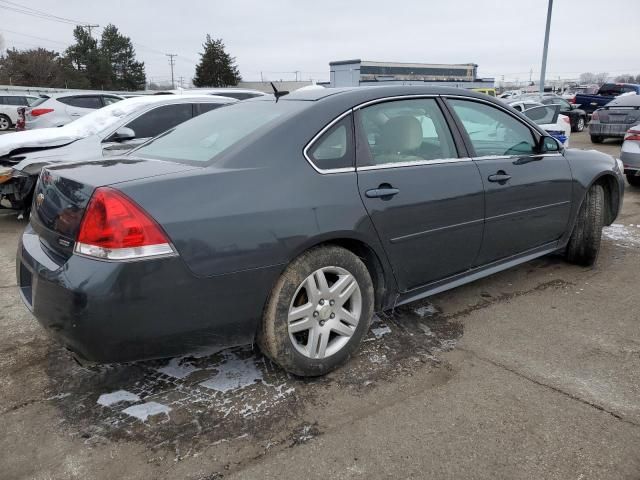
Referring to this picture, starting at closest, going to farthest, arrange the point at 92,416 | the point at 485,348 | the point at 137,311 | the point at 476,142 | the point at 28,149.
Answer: the point at 137,311 < the point at 92,416 < the point at 485,348 < the point at 476,142 < the point at 28,149

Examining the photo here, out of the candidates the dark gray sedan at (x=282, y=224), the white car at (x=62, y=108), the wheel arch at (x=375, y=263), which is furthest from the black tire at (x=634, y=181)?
the white car at (x=62, y=108)

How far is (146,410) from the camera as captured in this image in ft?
8.20

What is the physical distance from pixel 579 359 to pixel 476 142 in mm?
1488

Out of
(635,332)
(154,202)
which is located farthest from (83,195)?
(635,332)

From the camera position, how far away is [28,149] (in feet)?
21.0

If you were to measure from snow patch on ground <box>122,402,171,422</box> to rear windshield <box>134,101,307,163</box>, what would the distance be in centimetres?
122

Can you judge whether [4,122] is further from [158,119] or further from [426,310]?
[426,310]

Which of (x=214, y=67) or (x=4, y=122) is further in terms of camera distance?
(x=214, y=67)

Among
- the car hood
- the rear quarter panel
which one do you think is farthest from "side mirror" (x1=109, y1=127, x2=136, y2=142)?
the rear quarter panel

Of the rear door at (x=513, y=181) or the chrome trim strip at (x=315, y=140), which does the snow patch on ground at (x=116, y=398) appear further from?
the rear door at (x=513, y=181)

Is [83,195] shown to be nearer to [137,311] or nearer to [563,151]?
[137,311]

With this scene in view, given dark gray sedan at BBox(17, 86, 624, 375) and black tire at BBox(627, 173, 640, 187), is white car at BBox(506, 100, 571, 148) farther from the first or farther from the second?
dark gray sedan at BBox(17, 86, 624, 375)

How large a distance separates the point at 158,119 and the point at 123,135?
2.66ft

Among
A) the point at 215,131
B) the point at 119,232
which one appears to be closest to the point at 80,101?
the point at 215,131
